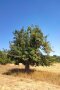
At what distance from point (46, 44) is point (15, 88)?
52.2 feet

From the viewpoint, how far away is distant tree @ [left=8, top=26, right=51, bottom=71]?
28906 mm

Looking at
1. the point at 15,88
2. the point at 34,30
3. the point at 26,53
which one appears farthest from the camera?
the point at 34,30

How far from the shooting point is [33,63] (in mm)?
30016

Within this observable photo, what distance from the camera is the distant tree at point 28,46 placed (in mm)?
28906

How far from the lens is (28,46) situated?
29875mm

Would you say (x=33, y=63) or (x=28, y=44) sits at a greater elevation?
(x=28, y=44)

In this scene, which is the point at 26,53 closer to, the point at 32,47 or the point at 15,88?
the point at 32,47

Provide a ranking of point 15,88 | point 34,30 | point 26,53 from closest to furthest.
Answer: point 15,88, point 26,53, point 34,30

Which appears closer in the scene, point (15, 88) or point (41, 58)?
point (15, 88)

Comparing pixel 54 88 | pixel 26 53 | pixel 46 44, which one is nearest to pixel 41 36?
pixel 46 44

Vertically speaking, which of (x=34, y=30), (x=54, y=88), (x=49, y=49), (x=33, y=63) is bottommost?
(x=54, y=88)

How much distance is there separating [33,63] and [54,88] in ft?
49.1

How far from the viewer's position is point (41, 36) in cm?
3020

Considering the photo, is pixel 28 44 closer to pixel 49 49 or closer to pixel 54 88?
pixel 49 49
